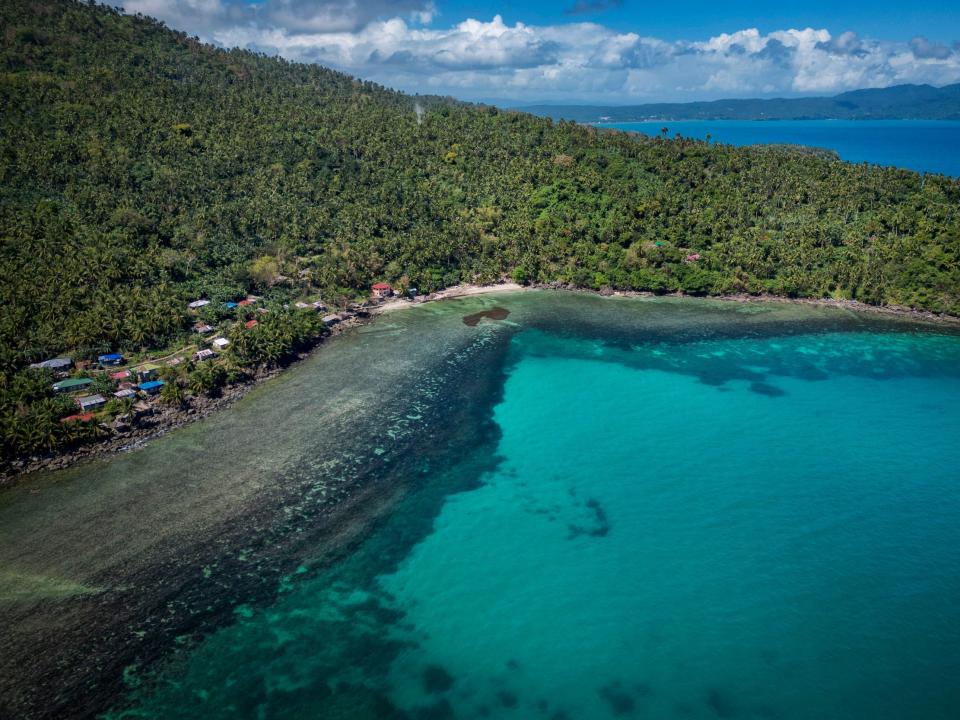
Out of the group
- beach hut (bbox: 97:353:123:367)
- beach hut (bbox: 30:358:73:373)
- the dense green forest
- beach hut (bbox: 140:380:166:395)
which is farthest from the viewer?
the dense green forest

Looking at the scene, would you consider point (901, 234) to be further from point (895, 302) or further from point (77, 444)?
point (77, 444)

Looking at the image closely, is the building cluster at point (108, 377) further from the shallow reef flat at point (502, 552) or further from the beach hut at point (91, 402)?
the shallow reef flat at point (502, 552)

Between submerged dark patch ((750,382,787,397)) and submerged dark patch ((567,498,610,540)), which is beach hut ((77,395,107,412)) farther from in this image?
submerged dark patch ((750,382,787,397))

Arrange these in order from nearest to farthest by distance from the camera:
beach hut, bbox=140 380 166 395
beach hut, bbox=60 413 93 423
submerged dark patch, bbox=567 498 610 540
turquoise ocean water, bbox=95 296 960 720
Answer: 1. turquoise ocean water, bbox=95 296 960 720
2. submerged dark patch, bbox=567 498 610 540
3. beach hut, bbox=60 413 93 423
4. beach hut, bbox=140 380 166 395

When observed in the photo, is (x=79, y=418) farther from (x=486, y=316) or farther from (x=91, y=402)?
(x=486, y=316)

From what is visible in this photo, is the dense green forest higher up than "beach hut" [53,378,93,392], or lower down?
higher up

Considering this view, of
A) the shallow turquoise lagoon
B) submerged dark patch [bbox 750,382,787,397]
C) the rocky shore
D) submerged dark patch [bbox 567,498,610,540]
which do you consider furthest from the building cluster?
submerged dark patch [bbox 750,382,787,397]

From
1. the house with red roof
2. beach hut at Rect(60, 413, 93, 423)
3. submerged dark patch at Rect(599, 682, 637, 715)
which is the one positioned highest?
the house with red roof

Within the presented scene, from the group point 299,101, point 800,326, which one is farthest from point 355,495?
point 299,101
